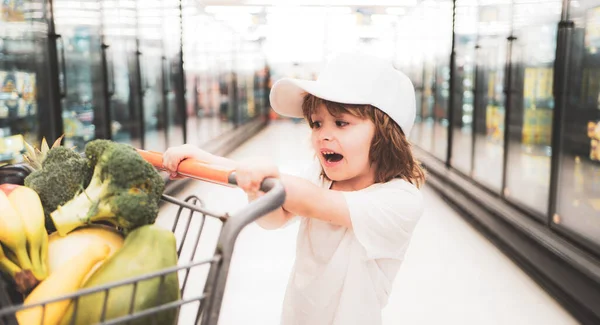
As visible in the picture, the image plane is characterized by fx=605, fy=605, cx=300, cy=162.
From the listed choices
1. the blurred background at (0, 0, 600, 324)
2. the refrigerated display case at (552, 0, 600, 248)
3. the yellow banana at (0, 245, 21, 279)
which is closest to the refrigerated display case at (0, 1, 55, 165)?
the blurred background at (0, 0, 600, 324)

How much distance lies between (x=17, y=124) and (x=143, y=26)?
120 inches

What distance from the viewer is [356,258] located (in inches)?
53.2

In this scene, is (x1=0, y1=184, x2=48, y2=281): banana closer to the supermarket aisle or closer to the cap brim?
the cap brim

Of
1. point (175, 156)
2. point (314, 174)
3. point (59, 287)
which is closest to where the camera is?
point (59, 287)

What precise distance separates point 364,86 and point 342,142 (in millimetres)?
132

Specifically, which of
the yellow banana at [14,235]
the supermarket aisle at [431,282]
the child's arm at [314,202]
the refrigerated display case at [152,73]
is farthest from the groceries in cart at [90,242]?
the refrigerated display case at [152,73]

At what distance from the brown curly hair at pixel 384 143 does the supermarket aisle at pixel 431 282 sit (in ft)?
6.21

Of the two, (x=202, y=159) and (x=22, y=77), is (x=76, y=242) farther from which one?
(x=22, y=77)

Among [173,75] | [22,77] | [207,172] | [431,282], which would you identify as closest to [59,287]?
[207,172]

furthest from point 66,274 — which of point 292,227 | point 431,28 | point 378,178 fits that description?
point 431,28

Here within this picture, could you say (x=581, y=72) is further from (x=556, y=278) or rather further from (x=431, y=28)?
(x=431, y=28)

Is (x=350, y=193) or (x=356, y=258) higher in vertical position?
(x=350, y=193)

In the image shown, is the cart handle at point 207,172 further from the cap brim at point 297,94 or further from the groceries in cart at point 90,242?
the cap brim at point 297,94

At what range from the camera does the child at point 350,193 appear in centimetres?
128
